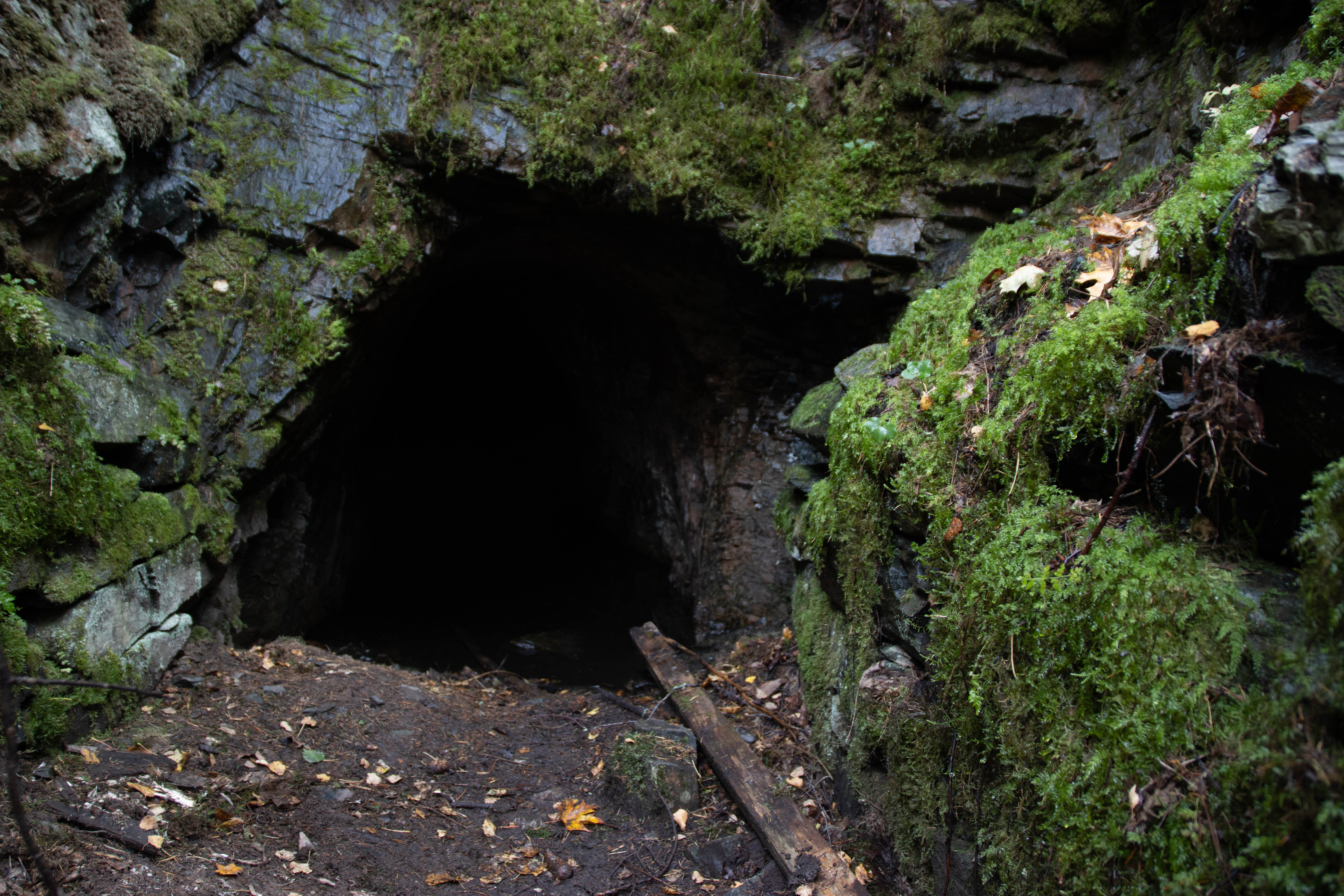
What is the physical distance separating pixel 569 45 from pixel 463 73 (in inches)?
34.7

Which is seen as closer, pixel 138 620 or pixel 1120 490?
pixel 1120 490

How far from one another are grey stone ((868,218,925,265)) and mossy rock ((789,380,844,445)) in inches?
59.2

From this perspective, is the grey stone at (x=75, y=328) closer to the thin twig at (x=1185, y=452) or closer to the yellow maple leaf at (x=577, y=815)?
the yellow maple leaf at (x=577, y=815)

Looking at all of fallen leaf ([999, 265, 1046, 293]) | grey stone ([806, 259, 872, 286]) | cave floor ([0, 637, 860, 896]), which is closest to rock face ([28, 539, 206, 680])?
cave floor ([0, 637, 860, 896])

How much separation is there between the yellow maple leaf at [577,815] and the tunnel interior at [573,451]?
2.58m

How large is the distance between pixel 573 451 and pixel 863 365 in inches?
305

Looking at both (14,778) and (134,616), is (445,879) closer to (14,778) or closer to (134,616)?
(14,778)

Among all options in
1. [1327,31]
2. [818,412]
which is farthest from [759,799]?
[1327,31]

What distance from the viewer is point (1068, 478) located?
7.64 ft

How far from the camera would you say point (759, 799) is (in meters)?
3.38

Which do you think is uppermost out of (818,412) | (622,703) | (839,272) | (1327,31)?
(1327,31)

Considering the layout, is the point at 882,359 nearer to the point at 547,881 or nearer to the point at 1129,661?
the point at 1129,661

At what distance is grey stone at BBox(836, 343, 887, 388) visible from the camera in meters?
3.89

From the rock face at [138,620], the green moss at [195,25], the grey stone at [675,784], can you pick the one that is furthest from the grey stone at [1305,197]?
the green moss at [195,25]
